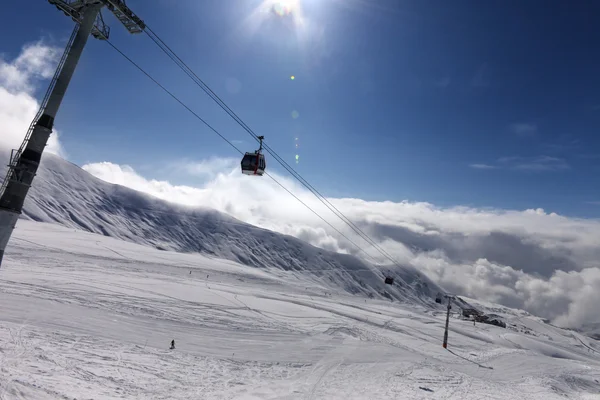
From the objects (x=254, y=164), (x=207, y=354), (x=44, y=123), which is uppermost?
(x=254, y=164)

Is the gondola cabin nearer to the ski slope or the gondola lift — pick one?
the gondola lift

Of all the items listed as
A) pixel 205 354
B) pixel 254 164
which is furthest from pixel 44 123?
pixel 205 354

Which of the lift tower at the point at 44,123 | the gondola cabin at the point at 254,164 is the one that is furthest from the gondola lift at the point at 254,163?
the lift tower at the point at 44,123

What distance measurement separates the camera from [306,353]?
3034cm

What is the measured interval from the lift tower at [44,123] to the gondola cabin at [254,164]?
43.4ft

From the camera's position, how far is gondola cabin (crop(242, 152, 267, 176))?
27.3m

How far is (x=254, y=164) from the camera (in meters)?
27.3

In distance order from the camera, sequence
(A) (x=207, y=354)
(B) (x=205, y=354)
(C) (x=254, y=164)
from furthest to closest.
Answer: (C) (x=254, y=164)
(A) (x=207, y=354)
(B) (x=205, y=354)

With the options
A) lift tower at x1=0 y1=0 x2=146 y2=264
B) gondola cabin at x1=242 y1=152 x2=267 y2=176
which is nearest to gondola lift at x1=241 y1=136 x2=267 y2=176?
gondola cabin at x1=242 y1=152 x2=267 y2=176

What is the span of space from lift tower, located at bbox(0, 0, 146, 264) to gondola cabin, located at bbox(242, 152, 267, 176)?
13237 millimetres

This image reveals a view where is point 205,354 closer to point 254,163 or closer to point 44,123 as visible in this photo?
point 254,163

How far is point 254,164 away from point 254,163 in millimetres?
92

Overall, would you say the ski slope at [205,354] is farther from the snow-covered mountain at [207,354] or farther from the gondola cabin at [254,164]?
the gondola cabin at [254,164]

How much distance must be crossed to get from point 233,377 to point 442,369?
22744 millimetres
